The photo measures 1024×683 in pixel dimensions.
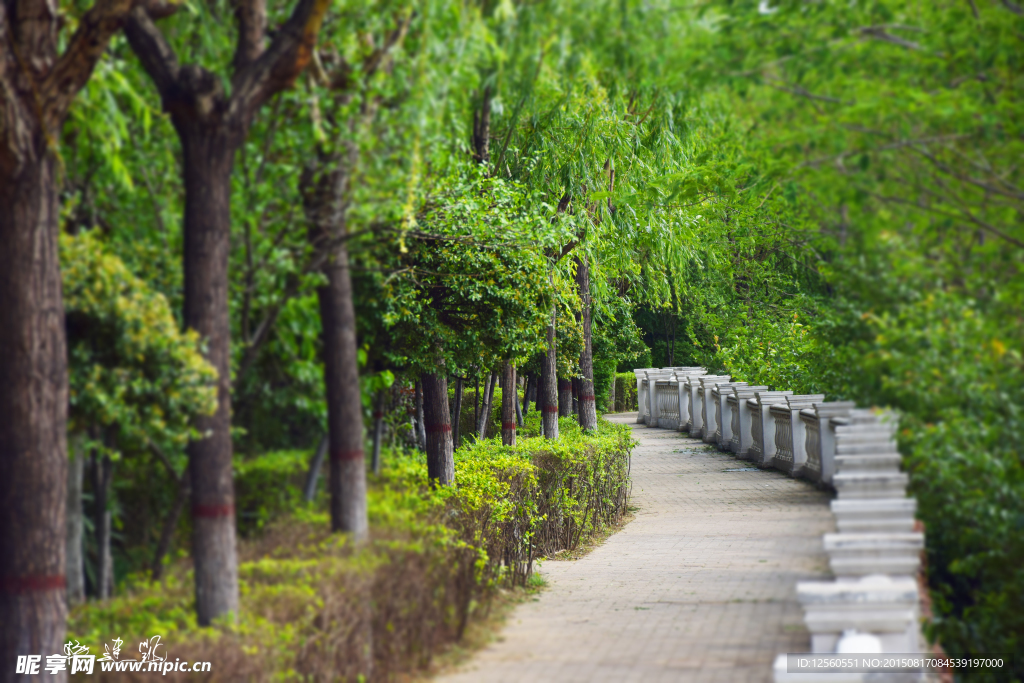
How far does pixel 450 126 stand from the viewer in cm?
802

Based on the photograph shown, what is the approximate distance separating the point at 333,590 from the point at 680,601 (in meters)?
4.34

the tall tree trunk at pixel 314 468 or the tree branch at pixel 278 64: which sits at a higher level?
the tree branch at pixel 278 64

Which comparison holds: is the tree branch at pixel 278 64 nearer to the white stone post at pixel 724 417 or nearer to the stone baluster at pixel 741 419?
the stone baluster at pixel 741 419

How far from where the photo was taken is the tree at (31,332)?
5.06m

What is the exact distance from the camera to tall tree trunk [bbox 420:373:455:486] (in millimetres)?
10234

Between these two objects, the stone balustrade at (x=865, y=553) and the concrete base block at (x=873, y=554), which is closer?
the stone balustrade at (x=865, y=553)

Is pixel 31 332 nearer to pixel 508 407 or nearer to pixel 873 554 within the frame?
pixel 873 554

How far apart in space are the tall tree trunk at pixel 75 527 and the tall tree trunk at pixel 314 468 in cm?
142

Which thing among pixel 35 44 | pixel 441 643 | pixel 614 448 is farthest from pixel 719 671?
pixel 614 448

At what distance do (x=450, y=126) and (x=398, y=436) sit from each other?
106 inches

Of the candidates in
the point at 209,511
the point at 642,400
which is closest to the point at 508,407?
the point at 209,511

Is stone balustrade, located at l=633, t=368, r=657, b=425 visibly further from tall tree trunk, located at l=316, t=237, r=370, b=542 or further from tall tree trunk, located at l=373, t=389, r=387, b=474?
tall tree trunk, located at l=316, t=237, r=370, b=542

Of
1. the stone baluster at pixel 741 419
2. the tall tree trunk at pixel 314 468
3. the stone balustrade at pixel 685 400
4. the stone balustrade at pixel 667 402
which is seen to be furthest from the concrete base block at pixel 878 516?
the stone balustrade at pixel 667 402

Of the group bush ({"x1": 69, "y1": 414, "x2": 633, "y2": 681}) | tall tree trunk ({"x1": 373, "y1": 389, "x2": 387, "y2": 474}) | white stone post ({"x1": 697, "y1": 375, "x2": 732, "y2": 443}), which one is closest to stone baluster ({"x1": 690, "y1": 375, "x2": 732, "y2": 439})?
white stone post ({"x1": 697, "y1": 375, "x2": 732, "y2": 443})
